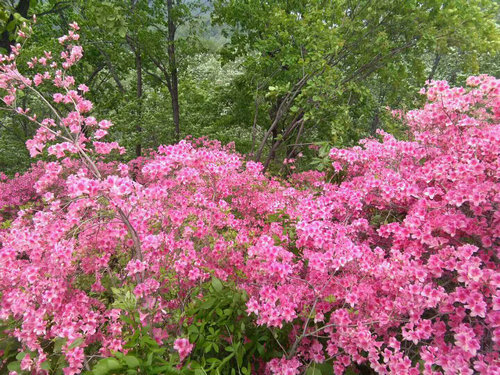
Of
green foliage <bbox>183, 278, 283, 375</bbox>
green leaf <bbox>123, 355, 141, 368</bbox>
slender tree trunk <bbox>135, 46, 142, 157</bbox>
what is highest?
slender tree trunk <bbox>135, 46, 142, 157</bbox>

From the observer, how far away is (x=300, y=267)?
2.54 meters

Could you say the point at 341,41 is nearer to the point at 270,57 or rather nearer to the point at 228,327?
the point at 270,57

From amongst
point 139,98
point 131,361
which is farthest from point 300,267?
point 139,98

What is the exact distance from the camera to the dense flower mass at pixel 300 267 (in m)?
1.94

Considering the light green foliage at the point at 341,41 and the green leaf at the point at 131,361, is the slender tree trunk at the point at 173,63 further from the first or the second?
the green leaf at the point at 131,361

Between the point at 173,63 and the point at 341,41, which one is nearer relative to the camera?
the point at 341,41

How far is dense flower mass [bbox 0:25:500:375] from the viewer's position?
6.36ft

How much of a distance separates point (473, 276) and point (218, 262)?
6.31 ft

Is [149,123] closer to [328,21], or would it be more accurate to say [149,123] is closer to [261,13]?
[261,13]

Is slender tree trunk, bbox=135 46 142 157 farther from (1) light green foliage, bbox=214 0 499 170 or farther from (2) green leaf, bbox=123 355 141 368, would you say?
(2) green leaf, bbox=123 355 141 368

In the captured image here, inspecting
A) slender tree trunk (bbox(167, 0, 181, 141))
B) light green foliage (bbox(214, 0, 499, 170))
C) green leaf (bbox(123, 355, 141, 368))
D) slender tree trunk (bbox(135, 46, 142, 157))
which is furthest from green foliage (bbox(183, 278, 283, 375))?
slender tree trunk (bbox(135, 46, 142, 157))

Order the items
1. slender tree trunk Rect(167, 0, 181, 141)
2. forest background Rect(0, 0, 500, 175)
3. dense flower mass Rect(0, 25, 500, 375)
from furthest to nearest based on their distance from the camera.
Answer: slender tree trunk Rect(167, 0, 181, 141) → forest background Rect(0, 0, 500, 175) → dense flower mass Rect(0, 25, 500, 375)

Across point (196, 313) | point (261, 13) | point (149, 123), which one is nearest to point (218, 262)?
point (196, 313)

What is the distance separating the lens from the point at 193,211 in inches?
119
